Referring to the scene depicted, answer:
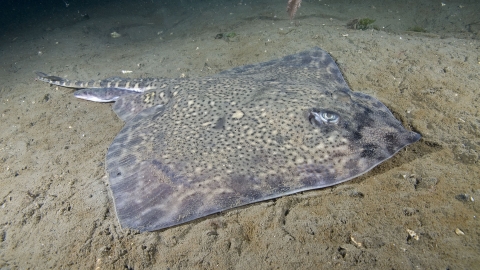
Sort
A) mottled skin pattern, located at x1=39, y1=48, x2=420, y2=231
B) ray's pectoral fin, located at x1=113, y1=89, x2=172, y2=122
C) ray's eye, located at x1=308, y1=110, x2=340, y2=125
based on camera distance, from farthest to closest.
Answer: ray's pectoral fin, located at x1=113, y1=89, x2=172, y2=122 → ray's eye, located at x1=308, y1=110, x2=340, y2=125 → mottled skin pattern, located at x1=39, y1=48, x2=420, y2=231

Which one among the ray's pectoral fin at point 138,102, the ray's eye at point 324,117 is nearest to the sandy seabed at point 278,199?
the ray's pectoral fin at point 138,102

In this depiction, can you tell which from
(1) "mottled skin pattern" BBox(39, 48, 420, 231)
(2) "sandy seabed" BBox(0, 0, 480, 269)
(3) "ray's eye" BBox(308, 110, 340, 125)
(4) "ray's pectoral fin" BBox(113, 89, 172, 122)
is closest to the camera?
(2) "sandy seabed" BBox(0, 0, 480, 269)

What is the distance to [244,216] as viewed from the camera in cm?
309

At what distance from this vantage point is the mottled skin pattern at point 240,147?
2906 millimetres

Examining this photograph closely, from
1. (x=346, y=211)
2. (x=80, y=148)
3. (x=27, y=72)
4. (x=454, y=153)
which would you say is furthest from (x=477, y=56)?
(x=27, y=72)

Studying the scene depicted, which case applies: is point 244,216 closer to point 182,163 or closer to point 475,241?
point 182,163

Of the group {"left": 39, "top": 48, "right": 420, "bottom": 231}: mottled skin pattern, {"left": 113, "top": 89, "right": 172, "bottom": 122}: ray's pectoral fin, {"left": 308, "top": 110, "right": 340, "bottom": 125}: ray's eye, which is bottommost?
{"left": 113, "top": 89, "right": 172, "bottom": 122}: ray's pectoral fin

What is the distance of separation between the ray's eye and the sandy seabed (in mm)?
757

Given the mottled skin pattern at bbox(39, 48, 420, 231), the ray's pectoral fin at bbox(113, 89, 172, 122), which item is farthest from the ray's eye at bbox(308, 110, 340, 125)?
the ray's pectoral fin at bbox(113, 89, 172, 122)

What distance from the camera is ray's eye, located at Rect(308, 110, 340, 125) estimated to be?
3.30 m

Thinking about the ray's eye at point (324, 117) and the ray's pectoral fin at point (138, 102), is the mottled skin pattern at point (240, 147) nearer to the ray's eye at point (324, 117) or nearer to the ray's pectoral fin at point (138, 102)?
the ray's eye at point (324, 117)

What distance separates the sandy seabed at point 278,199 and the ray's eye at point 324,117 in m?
0.76

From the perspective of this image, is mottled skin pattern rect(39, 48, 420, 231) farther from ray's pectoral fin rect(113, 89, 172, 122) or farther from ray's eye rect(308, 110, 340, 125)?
ray's pectoral fin rect(113, 89, 172, 122)

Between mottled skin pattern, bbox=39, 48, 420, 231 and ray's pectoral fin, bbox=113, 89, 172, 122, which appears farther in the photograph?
ray's pectoral fin, bbox=113, 89, 172, 122
